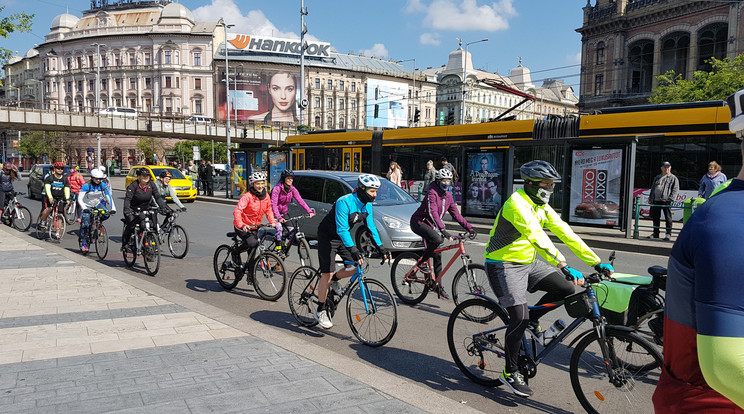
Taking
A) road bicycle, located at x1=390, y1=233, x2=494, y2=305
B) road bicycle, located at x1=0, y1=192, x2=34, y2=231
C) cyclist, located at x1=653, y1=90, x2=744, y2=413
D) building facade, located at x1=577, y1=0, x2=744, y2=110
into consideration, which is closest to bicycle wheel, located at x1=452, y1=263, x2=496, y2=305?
road bicycle, located at x1=390, y1=233, x2=494, y2=305

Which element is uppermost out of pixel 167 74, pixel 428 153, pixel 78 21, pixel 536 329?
pixel 78 21

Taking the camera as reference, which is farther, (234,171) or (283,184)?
(234,171)

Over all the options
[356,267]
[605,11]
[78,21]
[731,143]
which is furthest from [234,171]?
[78,21]

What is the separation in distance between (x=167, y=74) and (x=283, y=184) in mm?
90519

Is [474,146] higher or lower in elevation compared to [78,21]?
lower

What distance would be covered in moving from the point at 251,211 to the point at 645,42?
52.9 metres

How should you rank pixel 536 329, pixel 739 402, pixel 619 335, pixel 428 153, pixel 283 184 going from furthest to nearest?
1. pixel 428 153
2. pixel 283 184
3. pixel 536 329
4. pixel 619 335
5. pixel 739 402

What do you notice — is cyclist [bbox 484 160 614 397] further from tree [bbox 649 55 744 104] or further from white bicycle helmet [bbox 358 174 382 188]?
tree [bbox 649 55 744 104]

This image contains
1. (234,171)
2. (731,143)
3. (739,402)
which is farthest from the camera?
(234,171)

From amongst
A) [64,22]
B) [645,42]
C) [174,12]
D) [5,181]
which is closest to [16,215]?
[5,181]

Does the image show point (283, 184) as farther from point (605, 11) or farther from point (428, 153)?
point (605, 11)

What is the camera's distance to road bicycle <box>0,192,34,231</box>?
1468 centimetres

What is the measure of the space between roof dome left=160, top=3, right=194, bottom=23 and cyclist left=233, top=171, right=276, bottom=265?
96.4 metres

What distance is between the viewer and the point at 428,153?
747 inches
